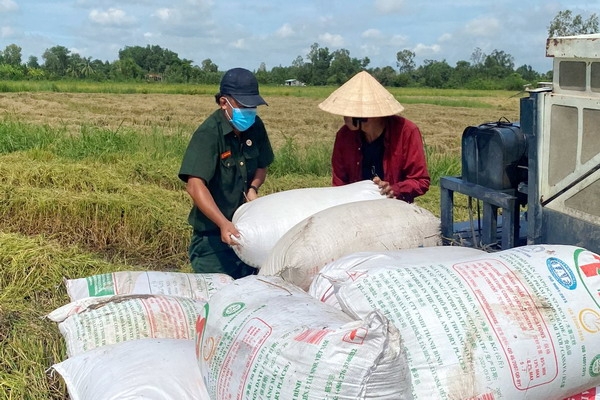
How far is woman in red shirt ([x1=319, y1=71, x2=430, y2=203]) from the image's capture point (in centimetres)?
299

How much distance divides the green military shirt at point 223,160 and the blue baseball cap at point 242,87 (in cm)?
14

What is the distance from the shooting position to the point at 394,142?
308 centimetres

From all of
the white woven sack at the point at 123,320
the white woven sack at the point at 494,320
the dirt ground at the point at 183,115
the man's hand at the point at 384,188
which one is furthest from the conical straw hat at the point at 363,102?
the dirt ground at the point at 183,115

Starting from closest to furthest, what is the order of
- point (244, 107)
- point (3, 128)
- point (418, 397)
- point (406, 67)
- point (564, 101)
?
point (418, 397) → point (564, 101) → point (244, 107) → point (3, 128) → point (406, 67)

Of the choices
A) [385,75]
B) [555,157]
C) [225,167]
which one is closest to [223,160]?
[225,167]

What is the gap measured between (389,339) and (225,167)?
185cm

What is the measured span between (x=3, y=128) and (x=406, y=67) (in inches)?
2036

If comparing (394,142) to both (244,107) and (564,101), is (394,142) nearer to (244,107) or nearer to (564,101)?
(244,107)

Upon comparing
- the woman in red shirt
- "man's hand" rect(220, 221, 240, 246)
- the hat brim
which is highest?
the hat brim

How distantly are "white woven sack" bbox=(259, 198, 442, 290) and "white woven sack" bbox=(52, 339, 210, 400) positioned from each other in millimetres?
445

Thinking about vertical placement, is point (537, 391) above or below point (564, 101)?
below

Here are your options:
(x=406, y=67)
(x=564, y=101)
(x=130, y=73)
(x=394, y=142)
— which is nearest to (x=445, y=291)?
(x=564, y=101)

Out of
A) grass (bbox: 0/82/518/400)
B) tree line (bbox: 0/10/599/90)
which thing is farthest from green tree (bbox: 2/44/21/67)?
grass (bbox: 0/82/518/400)

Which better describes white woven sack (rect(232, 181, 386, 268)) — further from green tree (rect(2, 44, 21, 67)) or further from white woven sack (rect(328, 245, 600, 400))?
green tree (rect(2, 44, 21, 67))
